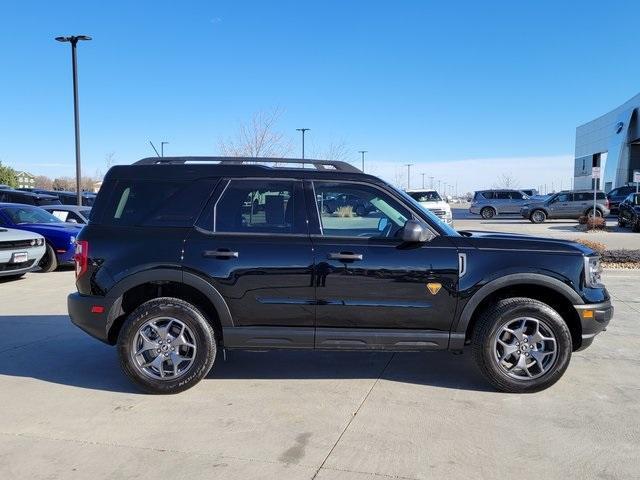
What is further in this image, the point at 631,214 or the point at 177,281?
the point at 631,214

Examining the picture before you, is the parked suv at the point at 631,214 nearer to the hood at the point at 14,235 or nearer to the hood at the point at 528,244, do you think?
the hood at the point at 528,244

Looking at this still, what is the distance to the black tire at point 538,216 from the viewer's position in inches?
1181

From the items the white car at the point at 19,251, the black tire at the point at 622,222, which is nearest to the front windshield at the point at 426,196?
the black tire at the point at 622,222

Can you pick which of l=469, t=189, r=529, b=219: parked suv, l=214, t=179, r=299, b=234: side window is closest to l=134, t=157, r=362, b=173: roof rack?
l=214, t=179, r=299, b=234: side window

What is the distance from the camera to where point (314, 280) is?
4.52 m

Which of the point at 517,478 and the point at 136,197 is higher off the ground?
the point at 136,197

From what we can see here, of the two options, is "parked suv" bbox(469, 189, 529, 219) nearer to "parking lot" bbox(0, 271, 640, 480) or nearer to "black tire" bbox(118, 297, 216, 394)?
"parking lot" bbox(0, 271, 640, 480)

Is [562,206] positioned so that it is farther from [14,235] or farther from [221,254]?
[221,254]

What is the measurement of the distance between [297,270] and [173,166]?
1.44m

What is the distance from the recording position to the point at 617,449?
3.64 m

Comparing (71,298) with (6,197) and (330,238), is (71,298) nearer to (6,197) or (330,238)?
(330,238)

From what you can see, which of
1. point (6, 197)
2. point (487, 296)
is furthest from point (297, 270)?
point (6, 197)

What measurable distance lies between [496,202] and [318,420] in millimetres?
33394

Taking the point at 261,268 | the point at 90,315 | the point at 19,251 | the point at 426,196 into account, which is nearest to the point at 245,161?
the point at 261,268
